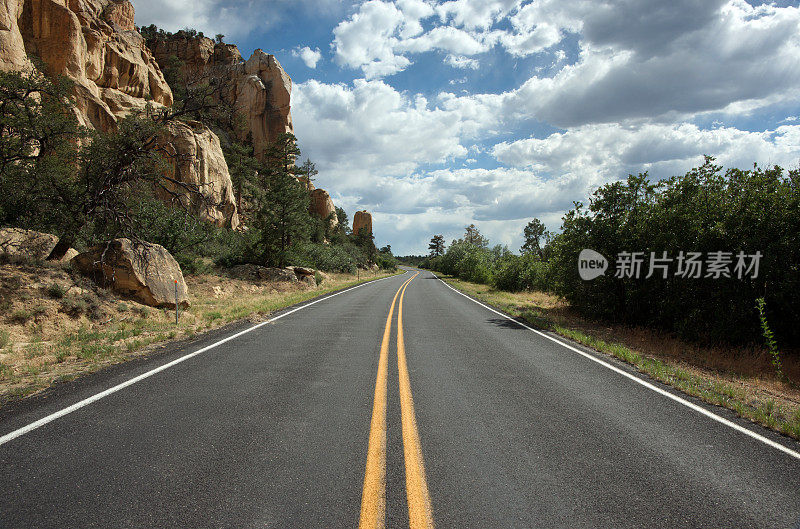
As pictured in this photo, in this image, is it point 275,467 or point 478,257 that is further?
point 478,257

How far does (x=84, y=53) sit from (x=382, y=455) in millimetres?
40043

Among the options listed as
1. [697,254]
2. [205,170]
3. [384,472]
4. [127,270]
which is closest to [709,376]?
[697,254]

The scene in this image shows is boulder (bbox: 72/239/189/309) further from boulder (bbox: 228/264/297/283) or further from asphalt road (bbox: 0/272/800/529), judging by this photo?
boulder (bbox: 228/264/297/283)

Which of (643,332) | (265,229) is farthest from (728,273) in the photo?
(265,229)

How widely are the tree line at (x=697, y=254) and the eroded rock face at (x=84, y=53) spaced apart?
2991 cm

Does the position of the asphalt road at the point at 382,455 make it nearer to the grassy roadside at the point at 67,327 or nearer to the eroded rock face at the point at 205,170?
the grassy roadside at the point at 67,327

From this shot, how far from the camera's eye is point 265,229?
987 inches

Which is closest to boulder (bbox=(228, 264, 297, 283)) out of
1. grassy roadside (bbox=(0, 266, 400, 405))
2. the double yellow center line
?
grassy roadside (bbox=(0, 266, 400, 405))

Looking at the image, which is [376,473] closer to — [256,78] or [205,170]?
[205,170]

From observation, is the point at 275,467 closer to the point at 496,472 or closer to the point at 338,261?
the point at 496,472

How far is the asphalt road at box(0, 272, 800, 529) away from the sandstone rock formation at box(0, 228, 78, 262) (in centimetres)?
854

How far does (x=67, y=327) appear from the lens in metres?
8.50

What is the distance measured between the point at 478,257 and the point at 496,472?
4574 centimetres

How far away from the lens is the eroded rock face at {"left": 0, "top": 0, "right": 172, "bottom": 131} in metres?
21.0
